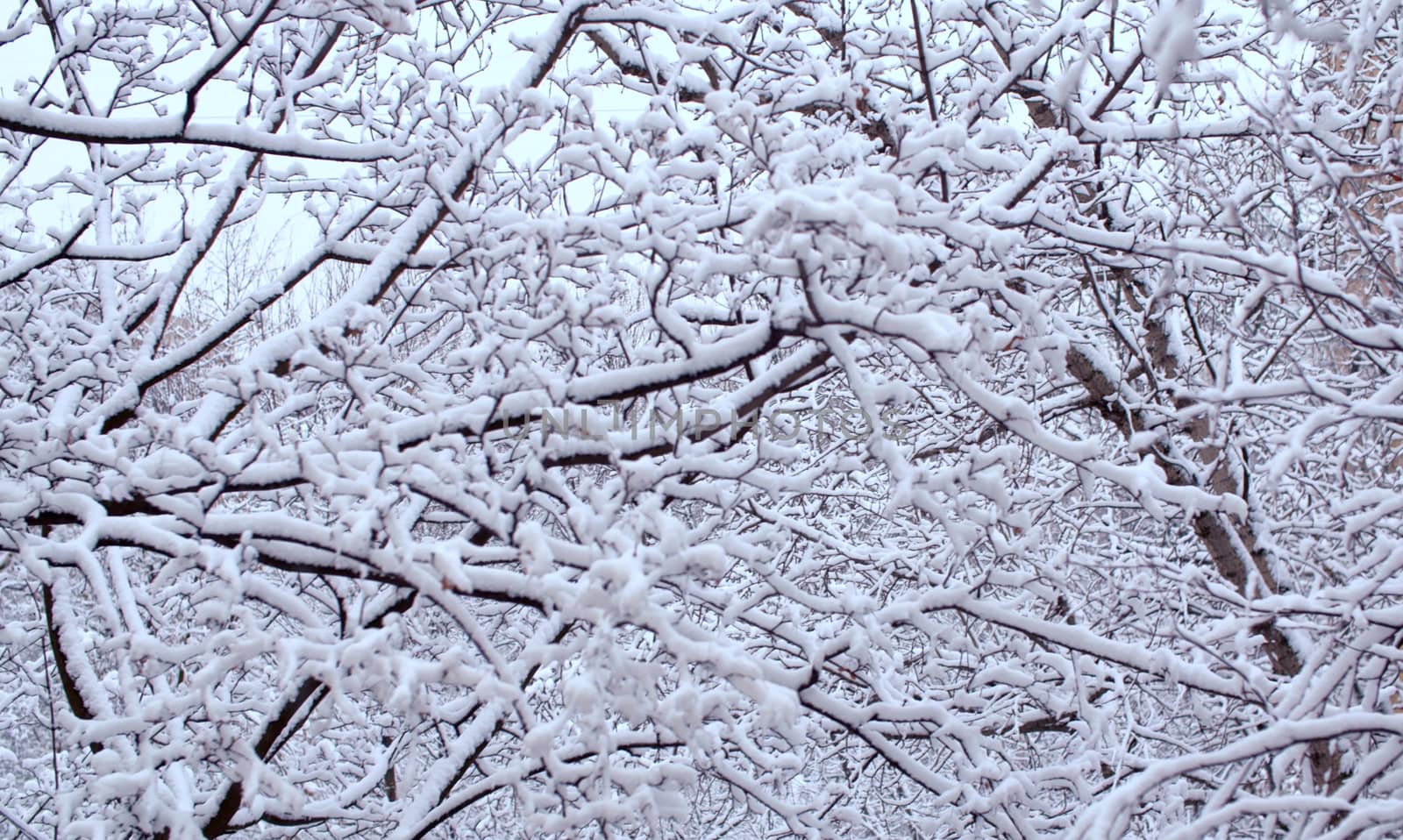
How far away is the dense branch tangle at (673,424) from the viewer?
211 cm

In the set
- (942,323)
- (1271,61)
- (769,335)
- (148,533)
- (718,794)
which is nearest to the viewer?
(942,323)

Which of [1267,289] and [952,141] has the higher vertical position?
[952,141]

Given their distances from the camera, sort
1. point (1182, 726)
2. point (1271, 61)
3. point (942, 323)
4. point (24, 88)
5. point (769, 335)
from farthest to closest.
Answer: point (1182, 726)
point (1271, 61)
point (24, 88)
point (769, 335)
point (942, 323)

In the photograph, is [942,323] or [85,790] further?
[85,790]

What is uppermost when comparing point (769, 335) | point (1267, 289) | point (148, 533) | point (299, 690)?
point (1267, 289)

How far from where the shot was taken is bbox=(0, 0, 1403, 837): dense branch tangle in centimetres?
211

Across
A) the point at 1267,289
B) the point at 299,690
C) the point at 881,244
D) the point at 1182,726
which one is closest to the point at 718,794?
the point at 1182,726

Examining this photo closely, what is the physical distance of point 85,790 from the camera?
226cm

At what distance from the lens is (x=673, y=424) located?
277cm

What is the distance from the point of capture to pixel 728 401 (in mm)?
2584

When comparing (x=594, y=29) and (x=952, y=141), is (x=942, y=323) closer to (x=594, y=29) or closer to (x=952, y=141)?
(x=952, y=141)

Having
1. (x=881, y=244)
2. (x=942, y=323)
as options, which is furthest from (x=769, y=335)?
(x=881, y=244)

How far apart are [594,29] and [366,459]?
7.80ft

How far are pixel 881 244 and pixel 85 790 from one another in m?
2.15
